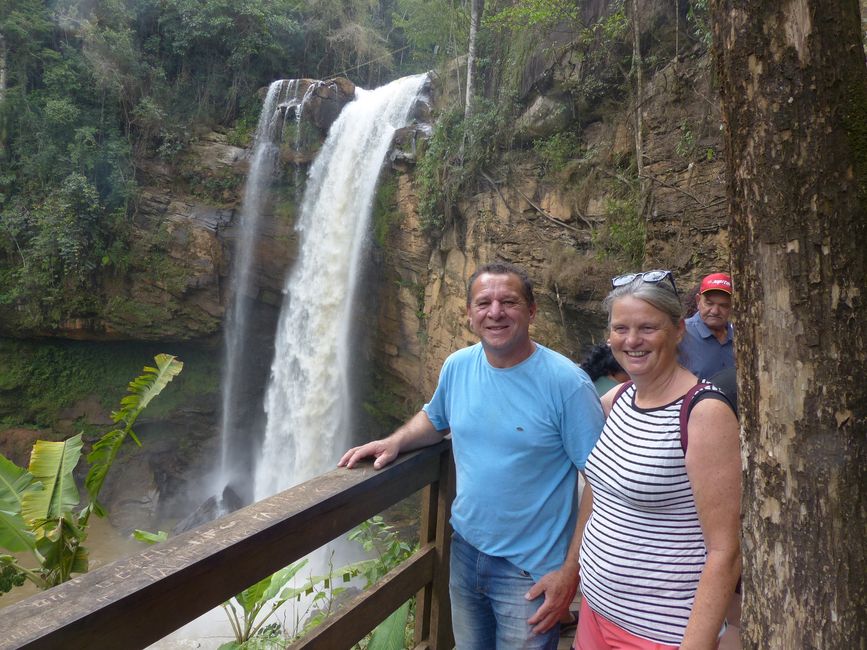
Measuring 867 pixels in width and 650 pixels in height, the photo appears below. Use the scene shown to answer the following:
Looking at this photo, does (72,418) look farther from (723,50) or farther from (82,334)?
(723,50)

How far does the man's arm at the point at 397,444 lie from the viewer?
187 cm

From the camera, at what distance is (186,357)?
16531 millimetres

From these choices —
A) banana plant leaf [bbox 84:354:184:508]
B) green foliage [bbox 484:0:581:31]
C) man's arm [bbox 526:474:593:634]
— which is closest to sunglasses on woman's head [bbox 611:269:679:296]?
man's arm [bbox 526:474:593:634]

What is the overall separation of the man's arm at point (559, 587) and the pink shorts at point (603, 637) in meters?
0.09

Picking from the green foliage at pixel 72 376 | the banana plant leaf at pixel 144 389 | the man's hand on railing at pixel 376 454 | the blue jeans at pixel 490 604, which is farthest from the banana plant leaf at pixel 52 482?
the green foliage at pixel 72 376

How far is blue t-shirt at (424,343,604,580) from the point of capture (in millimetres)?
1810

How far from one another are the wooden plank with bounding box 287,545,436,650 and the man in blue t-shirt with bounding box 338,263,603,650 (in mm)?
173

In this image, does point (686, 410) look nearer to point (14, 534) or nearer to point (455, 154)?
point (14, 534)

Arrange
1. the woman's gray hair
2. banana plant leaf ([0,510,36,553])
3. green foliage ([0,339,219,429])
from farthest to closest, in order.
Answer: green foliage ([0,339,219,429])
banana plant leaf ([0,510,36,553])
the woman's gray hair

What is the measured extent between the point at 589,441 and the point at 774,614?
2.31 ft

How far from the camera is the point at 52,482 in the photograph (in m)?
3.31

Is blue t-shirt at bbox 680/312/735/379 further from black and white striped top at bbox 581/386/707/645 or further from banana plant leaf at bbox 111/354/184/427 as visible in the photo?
banana plant leaf at bbox 111/354/184/427

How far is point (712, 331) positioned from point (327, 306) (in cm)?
1141

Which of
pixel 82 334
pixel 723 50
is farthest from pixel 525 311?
pixel 82 334
